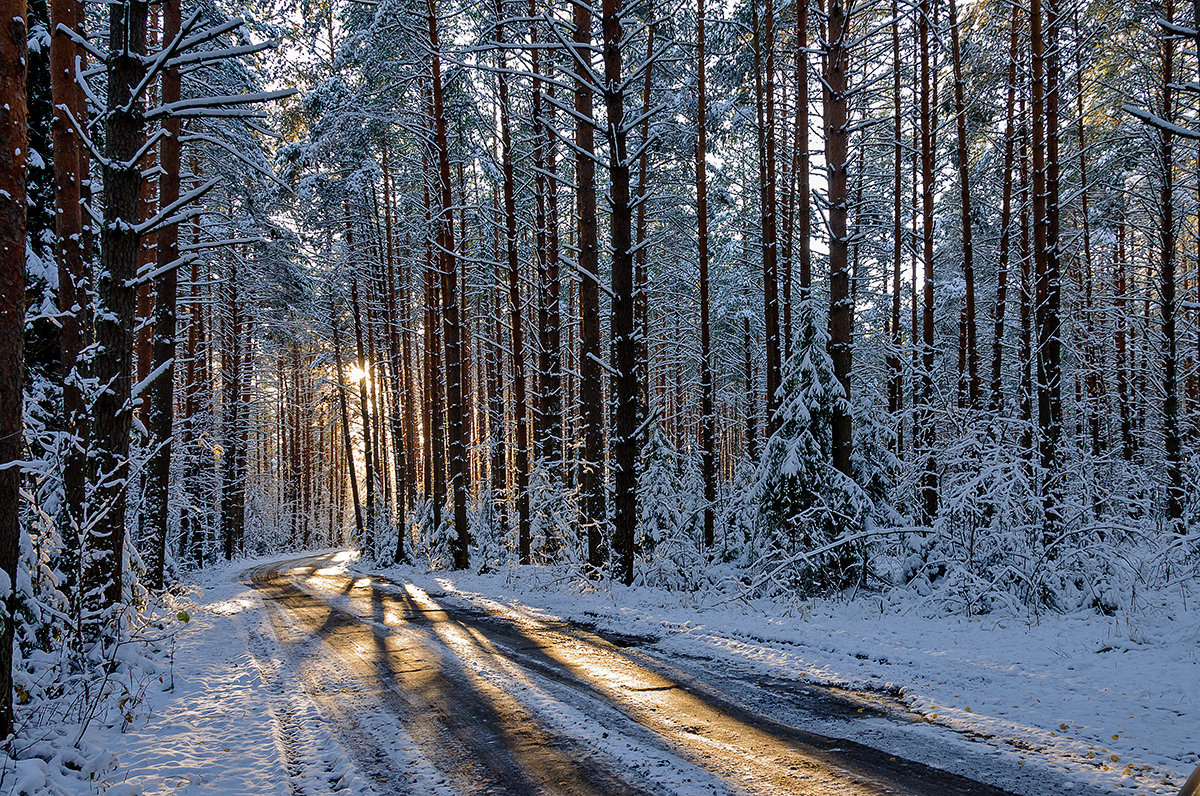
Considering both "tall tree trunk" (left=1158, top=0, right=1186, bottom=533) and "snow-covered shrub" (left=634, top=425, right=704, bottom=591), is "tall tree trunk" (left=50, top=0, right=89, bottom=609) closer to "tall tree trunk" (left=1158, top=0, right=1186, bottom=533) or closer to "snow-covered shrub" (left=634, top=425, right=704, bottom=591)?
"snow-covered shrub" (left=634, top=425, right=704, bottom=591)

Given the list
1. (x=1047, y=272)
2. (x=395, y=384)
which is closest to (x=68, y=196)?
(x=1047, y=272)

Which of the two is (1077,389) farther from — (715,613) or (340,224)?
(340,224)

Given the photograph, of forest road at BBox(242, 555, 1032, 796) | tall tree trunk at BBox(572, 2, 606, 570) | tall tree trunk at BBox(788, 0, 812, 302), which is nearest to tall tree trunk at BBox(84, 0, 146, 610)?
forest road at BBox(242, 555, 1032, 796)

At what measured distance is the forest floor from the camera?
366 cm

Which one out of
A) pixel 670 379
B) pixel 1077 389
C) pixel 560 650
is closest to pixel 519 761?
pixel 560 650

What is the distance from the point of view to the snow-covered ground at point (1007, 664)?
3767 millimetres

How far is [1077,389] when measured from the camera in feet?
82.7

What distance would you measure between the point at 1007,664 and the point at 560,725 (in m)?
3.91

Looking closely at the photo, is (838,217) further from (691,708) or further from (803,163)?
(691,708)

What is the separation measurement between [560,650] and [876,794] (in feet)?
13.2

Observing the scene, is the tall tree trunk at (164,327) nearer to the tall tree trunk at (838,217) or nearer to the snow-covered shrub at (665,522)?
the snow-covered shrub at (665,522)

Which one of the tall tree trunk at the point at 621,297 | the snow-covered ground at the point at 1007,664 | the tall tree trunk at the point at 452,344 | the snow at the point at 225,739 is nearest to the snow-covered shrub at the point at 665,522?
the tall tree trunk at the point at 621,297

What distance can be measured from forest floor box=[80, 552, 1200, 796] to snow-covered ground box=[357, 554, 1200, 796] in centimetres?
3

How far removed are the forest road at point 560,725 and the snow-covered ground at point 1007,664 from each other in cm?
65
